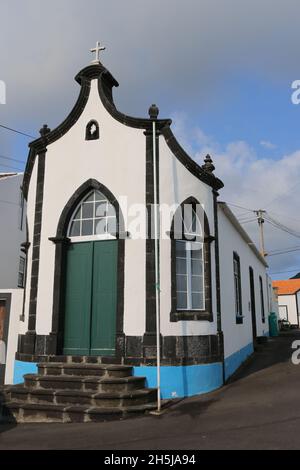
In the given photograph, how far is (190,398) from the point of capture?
28.4ft

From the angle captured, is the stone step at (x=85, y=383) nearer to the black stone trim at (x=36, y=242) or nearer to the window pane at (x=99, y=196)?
the black stone trim at (x=36, y=242)

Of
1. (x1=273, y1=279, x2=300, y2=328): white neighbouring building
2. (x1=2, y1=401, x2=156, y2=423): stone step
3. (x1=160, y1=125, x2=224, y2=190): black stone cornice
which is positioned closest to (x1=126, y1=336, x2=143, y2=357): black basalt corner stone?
(x1=2, y1=401, x2=156, y2=423): stone step

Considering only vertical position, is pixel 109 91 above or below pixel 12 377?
above

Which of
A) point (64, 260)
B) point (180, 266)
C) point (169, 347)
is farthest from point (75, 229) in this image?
point (169, 347)

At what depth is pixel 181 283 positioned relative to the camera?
9609mm

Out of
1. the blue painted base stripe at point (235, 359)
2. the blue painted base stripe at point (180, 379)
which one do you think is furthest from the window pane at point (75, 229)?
the blue painted base stripe at point (235, 359)

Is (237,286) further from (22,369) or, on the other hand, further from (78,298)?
(22,369)

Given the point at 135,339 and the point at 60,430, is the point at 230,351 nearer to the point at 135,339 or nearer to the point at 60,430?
the point at 135,339

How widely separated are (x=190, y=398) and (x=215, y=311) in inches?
82.2

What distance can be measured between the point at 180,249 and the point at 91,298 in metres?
2.29

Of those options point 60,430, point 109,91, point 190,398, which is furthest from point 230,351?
point 109,91

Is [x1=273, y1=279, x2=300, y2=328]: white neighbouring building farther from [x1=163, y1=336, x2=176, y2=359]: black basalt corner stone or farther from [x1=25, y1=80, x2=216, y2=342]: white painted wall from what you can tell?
[x1=163, y1=336, x2=176, y2=359]: black basalt corner stone

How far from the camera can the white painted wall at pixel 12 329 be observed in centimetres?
1048
